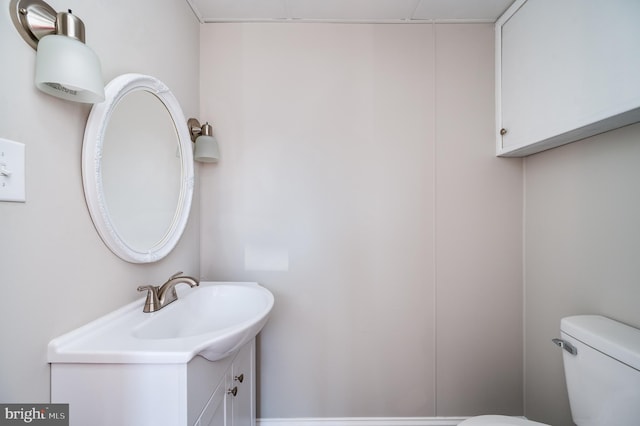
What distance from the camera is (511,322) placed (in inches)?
57.1

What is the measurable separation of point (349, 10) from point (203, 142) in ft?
3.55

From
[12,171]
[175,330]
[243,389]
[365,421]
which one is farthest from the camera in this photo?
[365,421]

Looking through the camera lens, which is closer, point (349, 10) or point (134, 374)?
point (134, 374)

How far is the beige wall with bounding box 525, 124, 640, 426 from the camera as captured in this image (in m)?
0.97

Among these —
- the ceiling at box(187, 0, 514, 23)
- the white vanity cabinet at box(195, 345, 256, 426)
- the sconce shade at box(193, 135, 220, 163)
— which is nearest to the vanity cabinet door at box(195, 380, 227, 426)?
the white vanity cabinet at box(195, 345, 256, 426)

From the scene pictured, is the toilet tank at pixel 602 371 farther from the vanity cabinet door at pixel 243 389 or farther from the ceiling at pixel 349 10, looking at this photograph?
the ceiling at pixel 349 10

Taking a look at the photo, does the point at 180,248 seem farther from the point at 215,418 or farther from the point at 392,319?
the point at 392,319

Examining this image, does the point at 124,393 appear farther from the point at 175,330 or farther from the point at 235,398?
the point at 235,398

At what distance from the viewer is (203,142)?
1.30 m

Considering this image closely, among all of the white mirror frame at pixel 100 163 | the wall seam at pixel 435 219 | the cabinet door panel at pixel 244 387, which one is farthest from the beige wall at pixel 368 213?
the white mirror frame at pixel 100 163

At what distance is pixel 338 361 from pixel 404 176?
1.16m

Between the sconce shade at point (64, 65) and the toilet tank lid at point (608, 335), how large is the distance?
177cm

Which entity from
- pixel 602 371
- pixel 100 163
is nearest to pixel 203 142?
pixel 100 163

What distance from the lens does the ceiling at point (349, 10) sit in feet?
4.30
